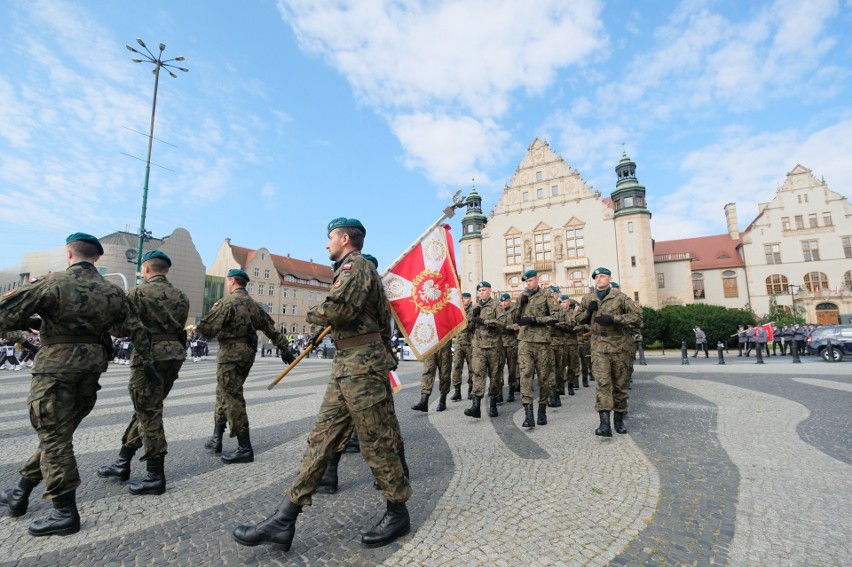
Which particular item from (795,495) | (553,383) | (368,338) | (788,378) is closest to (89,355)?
(368,338)

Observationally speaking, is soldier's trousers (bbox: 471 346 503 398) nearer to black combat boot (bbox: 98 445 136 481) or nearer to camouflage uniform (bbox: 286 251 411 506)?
camouflage uniform (bbox: 286 251 411 506)

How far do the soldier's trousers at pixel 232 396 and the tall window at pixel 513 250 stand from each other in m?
44.6

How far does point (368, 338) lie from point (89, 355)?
2.24 meters

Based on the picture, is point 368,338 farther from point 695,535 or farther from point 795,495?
point 795,495

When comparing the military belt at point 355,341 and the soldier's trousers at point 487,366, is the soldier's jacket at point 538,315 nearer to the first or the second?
the soldier's trousers at point 487,366

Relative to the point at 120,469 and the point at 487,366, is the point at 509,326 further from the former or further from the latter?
the point at 120,469

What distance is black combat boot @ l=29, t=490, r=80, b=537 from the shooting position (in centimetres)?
288

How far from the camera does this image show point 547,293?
6.91 m

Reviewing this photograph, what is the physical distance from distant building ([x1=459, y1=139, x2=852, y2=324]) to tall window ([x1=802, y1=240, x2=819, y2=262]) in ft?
0.27

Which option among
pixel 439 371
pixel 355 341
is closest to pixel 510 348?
pixel 439 371

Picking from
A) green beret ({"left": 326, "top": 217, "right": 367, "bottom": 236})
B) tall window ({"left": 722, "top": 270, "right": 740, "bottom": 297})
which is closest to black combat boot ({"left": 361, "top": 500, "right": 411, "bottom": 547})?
green beret ({"left": 326, "top": 217, "right": 367, "bottom": 236})

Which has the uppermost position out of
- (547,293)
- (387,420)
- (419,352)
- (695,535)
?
(547,293)

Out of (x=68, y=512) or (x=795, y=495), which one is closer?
(x=68, y=512)

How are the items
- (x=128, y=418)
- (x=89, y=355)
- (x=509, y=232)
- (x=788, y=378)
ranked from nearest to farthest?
1. (x=89, y=355)
2. (x=128, y=418)
3. (x=788, y=378)
4. (x=509, y=232)
